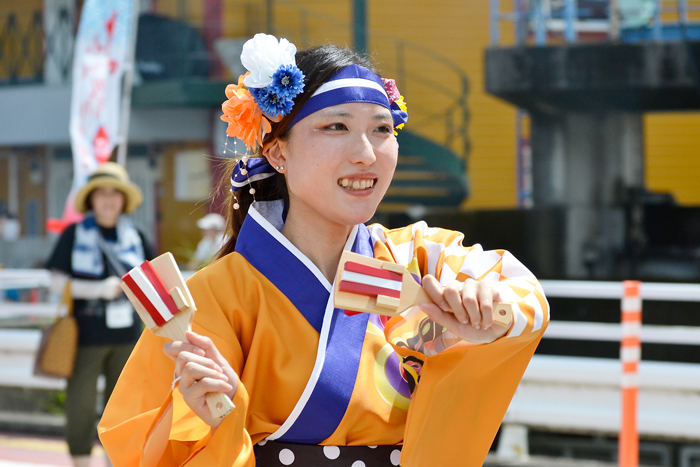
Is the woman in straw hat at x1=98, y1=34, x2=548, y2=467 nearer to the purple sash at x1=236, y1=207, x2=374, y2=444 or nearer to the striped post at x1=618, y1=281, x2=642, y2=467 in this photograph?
the purple sash at x1=236, y1=207, x2=374, y2=444

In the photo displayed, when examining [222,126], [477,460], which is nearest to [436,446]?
[477,460]

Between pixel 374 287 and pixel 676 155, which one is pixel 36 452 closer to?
pixel 374 287

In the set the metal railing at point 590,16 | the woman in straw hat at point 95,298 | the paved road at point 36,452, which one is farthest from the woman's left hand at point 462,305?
the metal railing at point 590,16

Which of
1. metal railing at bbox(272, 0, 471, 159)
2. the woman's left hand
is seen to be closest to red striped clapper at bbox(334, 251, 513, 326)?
the woman's left hand

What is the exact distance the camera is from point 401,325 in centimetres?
148

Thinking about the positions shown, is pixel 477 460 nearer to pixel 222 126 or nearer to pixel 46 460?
pixel 46 460

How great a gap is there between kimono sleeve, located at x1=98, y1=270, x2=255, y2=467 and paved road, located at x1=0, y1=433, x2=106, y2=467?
3233 millimetres

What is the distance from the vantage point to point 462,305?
1218 mm

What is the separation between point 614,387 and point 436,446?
3128mm

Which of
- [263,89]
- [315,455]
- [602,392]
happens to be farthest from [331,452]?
[602,392]

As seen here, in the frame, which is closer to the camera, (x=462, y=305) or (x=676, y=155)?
(x=462, y=305)

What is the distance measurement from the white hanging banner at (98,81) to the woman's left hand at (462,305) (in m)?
5.26

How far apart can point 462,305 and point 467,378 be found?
0.26 m

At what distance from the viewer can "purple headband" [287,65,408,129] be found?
152 cm
